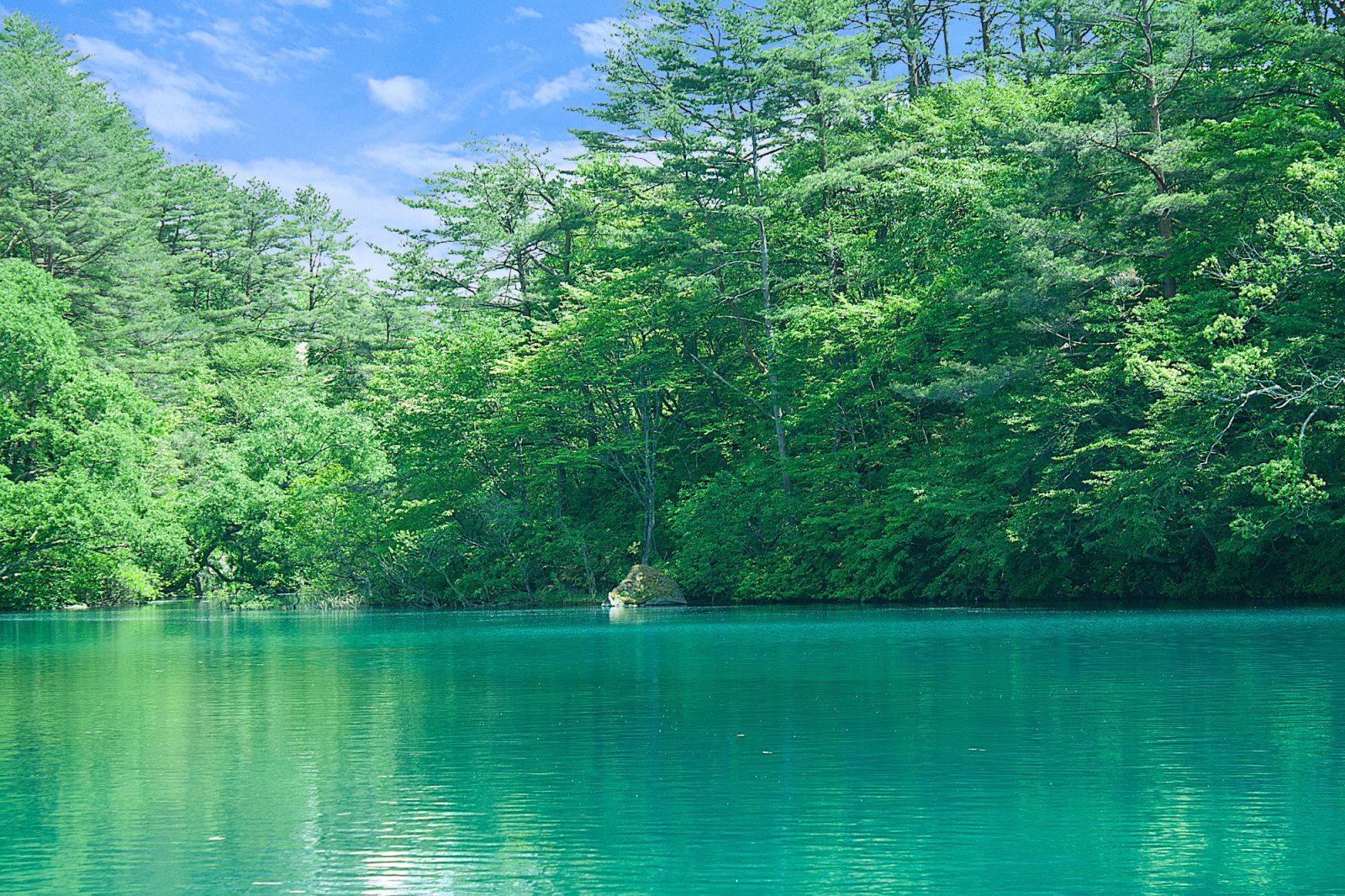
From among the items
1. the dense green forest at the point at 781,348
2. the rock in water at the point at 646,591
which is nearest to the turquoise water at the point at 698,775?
the dense green forest at the point at 781,348

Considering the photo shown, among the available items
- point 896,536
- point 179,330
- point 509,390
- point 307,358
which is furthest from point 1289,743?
point 307,358

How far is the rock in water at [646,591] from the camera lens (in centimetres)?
3888

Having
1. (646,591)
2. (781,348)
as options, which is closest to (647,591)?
(646,591)

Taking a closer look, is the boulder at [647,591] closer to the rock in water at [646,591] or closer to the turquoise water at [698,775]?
the rock in water at [646,591]

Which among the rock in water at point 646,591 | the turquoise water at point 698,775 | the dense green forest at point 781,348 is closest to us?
the turquoise water at point 698,775

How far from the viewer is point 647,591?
3919 cm

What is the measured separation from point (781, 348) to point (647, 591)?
8.24 m

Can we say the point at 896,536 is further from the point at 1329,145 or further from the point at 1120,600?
the point at 1329,145

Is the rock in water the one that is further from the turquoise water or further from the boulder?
the turquoise water

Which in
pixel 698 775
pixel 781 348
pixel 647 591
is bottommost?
pixel 698 775

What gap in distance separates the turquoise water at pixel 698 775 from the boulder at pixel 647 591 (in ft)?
69.8

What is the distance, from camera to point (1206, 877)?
227 inches

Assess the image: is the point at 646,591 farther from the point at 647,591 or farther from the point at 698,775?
the point at 698,775

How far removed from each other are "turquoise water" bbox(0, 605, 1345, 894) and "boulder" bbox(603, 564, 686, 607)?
837 inches
